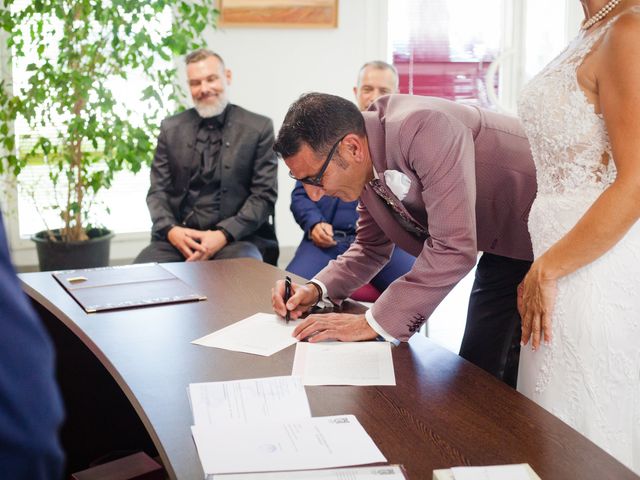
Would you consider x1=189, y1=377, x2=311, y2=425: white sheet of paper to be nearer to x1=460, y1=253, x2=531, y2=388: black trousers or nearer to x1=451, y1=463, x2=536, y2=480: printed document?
x1=451, y1=463, x2=536, y2=480: printed document

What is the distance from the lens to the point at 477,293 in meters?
2.36

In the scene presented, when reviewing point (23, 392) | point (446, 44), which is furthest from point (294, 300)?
point (446, 44)

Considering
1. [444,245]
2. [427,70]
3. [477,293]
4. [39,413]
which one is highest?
[427,70]

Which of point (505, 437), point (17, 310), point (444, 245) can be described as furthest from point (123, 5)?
point (17, 310)

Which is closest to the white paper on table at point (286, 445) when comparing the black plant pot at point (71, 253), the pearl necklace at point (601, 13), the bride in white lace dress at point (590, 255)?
the bride in white lace dress at point (590, 255)

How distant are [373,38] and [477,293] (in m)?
3.68

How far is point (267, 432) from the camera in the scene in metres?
1.28

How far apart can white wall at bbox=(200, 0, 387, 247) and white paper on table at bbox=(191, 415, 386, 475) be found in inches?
167

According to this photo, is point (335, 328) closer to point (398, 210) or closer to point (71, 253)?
point (398, 210)

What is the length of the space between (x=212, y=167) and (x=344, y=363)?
7.87 ft

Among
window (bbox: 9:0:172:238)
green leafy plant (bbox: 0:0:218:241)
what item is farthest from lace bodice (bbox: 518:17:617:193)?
window (bbox: 9:0:172:238)

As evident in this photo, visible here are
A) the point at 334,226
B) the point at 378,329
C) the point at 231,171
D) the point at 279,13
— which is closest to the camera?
the point at 378,329

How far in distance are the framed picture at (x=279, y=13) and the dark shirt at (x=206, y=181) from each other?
1612 millimetres

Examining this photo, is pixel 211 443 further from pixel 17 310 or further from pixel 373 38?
pixel 373 38
